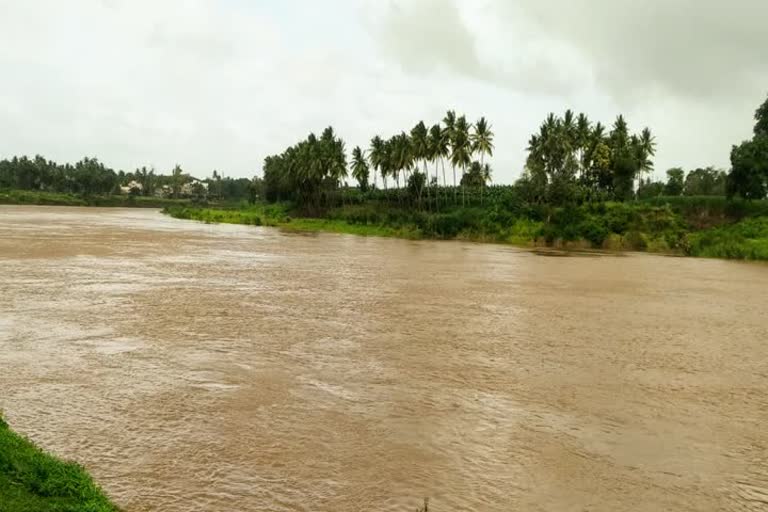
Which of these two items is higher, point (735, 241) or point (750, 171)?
point (750, 171)

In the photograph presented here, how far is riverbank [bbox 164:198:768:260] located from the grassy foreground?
56.6 m

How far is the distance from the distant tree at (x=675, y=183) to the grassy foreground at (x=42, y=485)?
9580 centimetres

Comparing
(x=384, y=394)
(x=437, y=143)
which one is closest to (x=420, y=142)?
(x=437, y=143)

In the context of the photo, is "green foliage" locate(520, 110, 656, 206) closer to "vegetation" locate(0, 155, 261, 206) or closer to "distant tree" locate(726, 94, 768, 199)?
"distant tree" locate(726, 94, 768, 199)

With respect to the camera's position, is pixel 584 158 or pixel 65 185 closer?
pixel 584 158

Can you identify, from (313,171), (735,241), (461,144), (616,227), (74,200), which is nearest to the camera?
(735,241)

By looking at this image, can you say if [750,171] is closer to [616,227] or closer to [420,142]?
[616,227]

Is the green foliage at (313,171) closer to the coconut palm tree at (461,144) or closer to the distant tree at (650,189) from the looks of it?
the coconut palm tree at (461,144)

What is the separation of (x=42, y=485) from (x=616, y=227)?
64332mm

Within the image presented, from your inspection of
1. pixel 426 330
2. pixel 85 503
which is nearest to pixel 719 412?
pixel 426 330

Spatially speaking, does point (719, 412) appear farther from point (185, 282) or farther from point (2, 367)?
point (185, 282)

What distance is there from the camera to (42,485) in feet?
22.1

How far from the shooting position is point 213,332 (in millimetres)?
17391

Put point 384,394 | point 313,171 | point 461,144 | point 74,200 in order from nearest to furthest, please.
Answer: point 384,394
point 461,144
point 313,171
point 74,200
